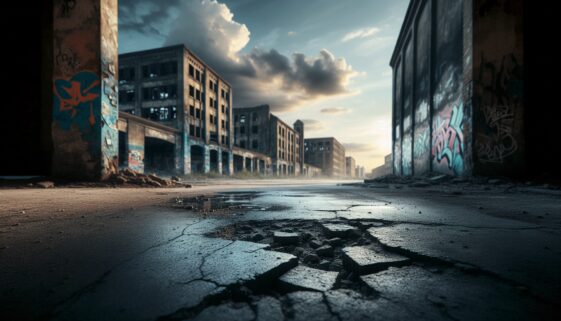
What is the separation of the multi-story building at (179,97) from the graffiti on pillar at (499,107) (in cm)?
1879

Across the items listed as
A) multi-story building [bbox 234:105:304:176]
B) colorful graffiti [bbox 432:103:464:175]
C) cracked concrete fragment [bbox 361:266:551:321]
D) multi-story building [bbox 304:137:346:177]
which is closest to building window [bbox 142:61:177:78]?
multi-story building [bbox 234:105:304:176]

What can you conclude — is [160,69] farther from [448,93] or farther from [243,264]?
[243,264]

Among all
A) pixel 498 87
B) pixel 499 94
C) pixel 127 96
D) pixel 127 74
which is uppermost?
pixel 127 74

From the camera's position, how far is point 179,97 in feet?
70.8

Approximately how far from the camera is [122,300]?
2.68ft

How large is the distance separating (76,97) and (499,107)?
1105 cm

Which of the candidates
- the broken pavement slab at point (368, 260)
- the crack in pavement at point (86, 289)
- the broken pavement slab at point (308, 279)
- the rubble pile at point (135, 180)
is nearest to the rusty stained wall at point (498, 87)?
the broken pavement slab at point (368, 260)

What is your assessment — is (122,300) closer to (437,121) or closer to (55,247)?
(55,247)

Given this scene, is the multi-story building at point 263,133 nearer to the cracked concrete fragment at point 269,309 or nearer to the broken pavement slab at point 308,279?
the broken pavement slab at point 308,279

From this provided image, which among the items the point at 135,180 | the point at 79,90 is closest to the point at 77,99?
Answer: the point at 79,90

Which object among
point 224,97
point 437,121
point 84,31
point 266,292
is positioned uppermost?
point 224,97

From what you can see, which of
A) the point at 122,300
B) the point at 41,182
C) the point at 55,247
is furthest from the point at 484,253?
the point at 41,182

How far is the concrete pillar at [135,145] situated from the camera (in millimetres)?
14359

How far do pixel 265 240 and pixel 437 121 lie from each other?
10.7m
